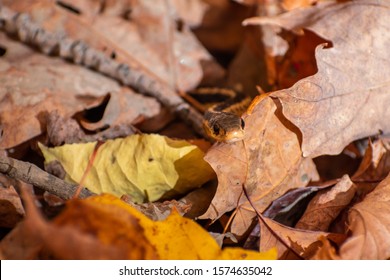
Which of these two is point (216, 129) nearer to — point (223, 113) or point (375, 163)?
point (223, 113)

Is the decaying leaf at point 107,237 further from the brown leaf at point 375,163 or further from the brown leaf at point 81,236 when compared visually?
the brown leaf at point 375,163

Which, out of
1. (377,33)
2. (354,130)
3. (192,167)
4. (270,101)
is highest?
(377,33)

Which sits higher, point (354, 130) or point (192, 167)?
point (354, 130)

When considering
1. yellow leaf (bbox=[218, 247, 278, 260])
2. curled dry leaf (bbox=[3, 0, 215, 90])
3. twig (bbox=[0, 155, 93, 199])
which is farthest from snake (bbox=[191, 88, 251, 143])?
twig (bbox=[0, 155, 93, 199])

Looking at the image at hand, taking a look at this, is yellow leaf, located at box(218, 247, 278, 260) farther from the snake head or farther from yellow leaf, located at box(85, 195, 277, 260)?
the snake head

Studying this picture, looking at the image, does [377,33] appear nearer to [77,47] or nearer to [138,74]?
[138,74]
